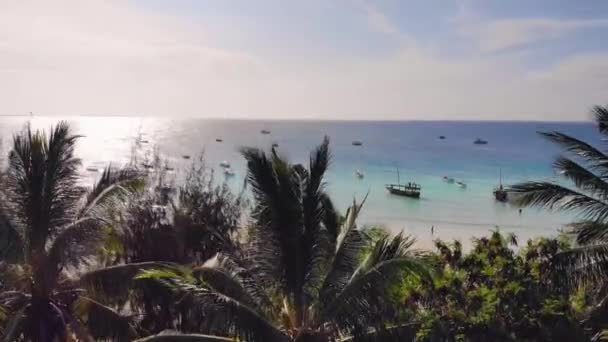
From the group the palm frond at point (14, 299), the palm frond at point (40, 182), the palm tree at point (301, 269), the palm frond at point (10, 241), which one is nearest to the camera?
the palm tree at point (301, 269)

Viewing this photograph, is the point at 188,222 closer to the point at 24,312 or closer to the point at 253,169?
the point at 24,312

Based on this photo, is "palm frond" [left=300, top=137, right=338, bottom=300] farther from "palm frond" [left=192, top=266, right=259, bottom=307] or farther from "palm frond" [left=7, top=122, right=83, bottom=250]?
"palm frond" [left=7, top=122, right=83, bottom=250]

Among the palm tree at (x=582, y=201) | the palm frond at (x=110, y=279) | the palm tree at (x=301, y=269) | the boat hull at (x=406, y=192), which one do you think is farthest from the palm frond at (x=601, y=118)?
the boat hull at (x=406, y=192)

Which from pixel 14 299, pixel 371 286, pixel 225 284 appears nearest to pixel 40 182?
pixel 14 299

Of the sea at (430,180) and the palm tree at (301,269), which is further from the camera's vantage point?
the sea at (430,180)

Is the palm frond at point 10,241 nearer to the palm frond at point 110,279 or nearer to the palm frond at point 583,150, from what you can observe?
the palm frond at point 110,279

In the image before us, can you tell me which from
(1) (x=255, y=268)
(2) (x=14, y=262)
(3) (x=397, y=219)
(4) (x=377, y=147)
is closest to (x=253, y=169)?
(1) (x=255, y=268)

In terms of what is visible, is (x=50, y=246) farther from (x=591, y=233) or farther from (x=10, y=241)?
(x=591, y=233)

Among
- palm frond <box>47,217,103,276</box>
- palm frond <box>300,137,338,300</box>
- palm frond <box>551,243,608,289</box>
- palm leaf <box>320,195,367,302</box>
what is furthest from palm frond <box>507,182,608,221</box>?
palm frond <box>47,217,103,276</box>
